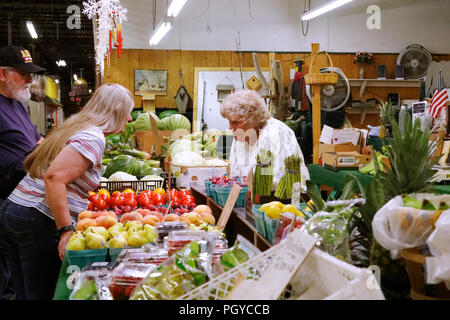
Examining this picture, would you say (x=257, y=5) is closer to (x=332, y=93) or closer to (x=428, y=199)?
(x=332, y=93)

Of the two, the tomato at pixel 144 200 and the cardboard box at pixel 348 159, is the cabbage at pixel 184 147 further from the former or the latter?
the tomato at pixel 144 200

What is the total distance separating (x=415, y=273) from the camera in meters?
1.17

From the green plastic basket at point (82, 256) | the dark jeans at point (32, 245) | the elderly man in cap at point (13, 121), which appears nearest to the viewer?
the green plastic basket at point (82, 256)

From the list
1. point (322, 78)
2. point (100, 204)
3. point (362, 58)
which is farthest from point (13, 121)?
point (362, 58)

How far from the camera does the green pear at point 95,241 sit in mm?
2102

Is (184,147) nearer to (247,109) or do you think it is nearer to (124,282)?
(247,109)

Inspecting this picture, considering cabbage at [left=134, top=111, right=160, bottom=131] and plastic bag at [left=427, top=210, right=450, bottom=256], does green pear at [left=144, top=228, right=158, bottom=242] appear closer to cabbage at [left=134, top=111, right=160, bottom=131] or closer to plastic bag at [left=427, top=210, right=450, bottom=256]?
plastic bag at [left=427, top=210, right=450, bottom=256]

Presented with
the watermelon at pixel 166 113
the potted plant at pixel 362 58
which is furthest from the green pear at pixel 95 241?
the potted plant at pixel 362 58

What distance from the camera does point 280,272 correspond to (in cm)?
102

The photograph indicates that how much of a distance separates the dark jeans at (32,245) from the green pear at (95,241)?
506 millimetres

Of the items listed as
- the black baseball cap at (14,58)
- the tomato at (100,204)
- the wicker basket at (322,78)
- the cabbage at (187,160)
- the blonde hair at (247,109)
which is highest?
the wicker basket at (322,78)

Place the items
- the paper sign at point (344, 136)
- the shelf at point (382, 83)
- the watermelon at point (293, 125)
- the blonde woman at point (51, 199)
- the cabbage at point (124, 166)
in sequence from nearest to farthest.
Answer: the blonde woman at point (51, 199)
the cabbage at point (124, 166)
the paper sign at point (344, 136)
the watermelon at point (293, 125)
the shelf at point (382, 83)
